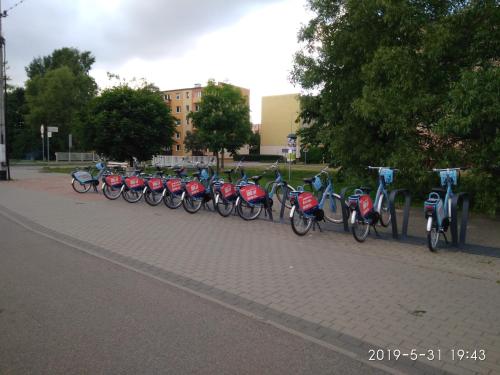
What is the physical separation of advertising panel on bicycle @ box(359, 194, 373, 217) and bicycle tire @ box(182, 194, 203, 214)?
4735 millimetres

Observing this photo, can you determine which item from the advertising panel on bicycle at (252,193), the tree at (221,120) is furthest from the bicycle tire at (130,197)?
the tree at (221,120)

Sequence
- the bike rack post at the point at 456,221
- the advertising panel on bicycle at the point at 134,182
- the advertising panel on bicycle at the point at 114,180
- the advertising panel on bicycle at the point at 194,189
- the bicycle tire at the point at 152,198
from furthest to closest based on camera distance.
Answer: the advertising panel on bicycle at the point at 114,180, the advertising panel on bicycle at the point at 134,182, the bicycle tire at the point at 152,198, the advertising panel on bicycle at the point at 194,189, the bike rack post at the point at 456,221

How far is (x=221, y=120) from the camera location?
1156 inches

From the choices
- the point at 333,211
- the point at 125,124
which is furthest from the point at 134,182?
the point at 125,124

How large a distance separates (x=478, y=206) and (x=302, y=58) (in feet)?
28.8

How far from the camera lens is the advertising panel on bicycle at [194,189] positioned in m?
11.3

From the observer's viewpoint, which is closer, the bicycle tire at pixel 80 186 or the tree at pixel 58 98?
the bicycle tire at pixel 80 186

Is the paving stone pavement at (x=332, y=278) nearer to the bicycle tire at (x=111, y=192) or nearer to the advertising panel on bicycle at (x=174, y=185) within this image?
the advertising panel on bicycle at (x=174, y=185)

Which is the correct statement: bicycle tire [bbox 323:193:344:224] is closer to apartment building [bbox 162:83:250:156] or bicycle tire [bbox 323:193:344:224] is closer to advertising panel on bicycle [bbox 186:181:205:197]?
advertising panel on bicycle [bbox 186:181:205:197]

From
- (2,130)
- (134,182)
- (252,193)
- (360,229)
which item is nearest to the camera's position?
(360,229)

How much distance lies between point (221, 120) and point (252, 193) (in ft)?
64.9

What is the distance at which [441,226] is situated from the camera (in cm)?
717

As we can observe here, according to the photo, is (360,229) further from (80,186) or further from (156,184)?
(80,186)

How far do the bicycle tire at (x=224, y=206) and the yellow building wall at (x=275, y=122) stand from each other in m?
58.4
